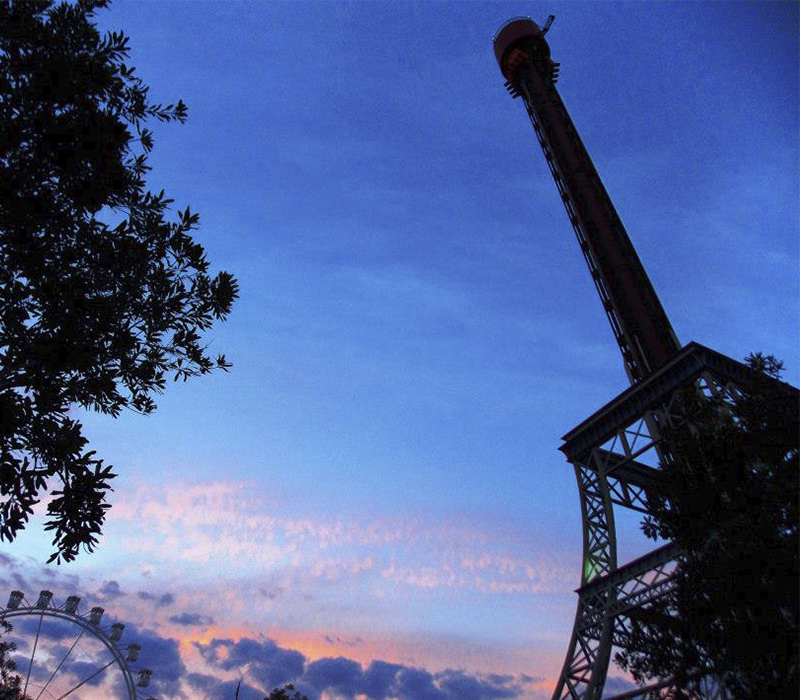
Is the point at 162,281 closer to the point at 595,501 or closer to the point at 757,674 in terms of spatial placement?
the point at 757,674

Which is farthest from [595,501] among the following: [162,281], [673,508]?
[162,281]

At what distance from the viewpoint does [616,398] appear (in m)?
Result: 30.9

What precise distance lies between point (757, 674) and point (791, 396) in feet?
21.9

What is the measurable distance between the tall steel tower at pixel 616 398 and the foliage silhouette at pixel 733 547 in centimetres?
186

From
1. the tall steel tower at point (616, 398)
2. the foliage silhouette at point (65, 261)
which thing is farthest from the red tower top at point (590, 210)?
the foliage silhouette at point (65, 261)

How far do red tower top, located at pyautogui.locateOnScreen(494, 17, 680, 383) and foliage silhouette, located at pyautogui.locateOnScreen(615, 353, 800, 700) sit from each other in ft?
61.9

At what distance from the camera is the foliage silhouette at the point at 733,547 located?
11.7 m

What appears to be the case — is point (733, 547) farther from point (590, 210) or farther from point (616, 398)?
point (590, 210)

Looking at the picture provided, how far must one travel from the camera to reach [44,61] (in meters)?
11.2

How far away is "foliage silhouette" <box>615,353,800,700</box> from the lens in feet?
38.4

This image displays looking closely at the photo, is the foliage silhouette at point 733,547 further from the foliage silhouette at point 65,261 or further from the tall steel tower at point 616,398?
the foliage silhouette at point 65,261

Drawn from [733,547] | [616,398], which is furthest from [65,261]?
[616,398]

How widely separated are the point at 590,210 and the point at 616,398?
17341mm

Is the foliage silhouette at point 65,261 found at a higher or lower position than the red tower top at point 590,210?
lower
